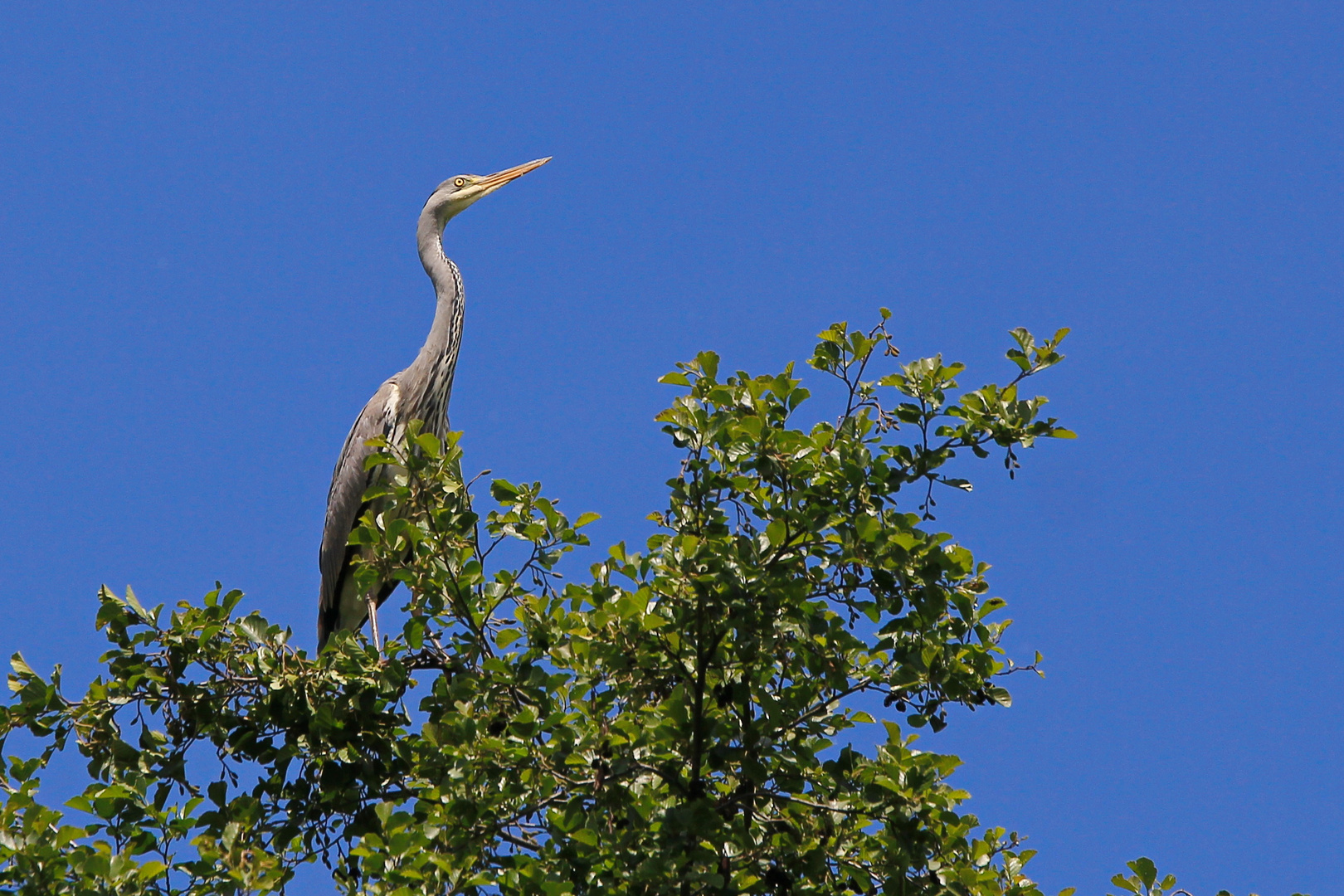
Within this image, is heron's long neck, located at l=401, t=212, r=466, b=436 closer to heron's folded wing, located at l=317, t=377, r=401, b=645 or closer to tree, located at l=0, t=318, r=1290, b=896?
heron's folded wing, located at l=317, t=377, r=401, b=645

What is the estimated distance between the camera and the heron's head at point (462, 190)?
11.7 metres

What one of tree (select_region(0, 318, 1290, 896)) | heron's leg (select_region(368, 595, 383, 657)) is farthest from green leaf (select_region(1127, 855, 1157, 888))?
heron's leg (select_region(368, 595, 383, 657))

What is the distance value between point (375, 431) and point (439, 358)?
76 centimetres

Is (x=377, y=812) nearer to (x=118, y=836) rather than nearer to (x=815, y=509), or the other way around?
(x=118, y=836)

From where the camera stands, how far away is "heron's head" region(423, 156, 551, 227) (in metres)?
11.7

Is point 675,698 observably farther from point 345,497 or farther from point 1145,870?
point 345,497

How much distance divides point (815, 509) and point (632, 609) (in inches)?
29.5

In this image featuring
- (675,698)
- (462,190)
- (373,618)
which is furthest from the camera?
(462,190)

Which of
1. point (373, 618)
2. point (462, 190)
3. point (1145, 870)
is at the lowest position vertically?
point (1145, 870)

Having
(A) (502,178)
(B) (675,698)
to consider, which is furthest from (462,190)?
(B) (675,698)

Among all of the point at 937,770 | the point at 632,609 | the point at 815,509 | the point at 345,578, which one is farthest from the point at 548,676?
the point at 345,578

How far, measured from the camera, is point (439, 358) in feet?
33.9

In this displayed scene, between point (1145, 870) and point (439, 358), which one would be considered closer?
point (1145, 870)

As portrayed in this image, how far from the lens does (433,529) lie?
546 cm
